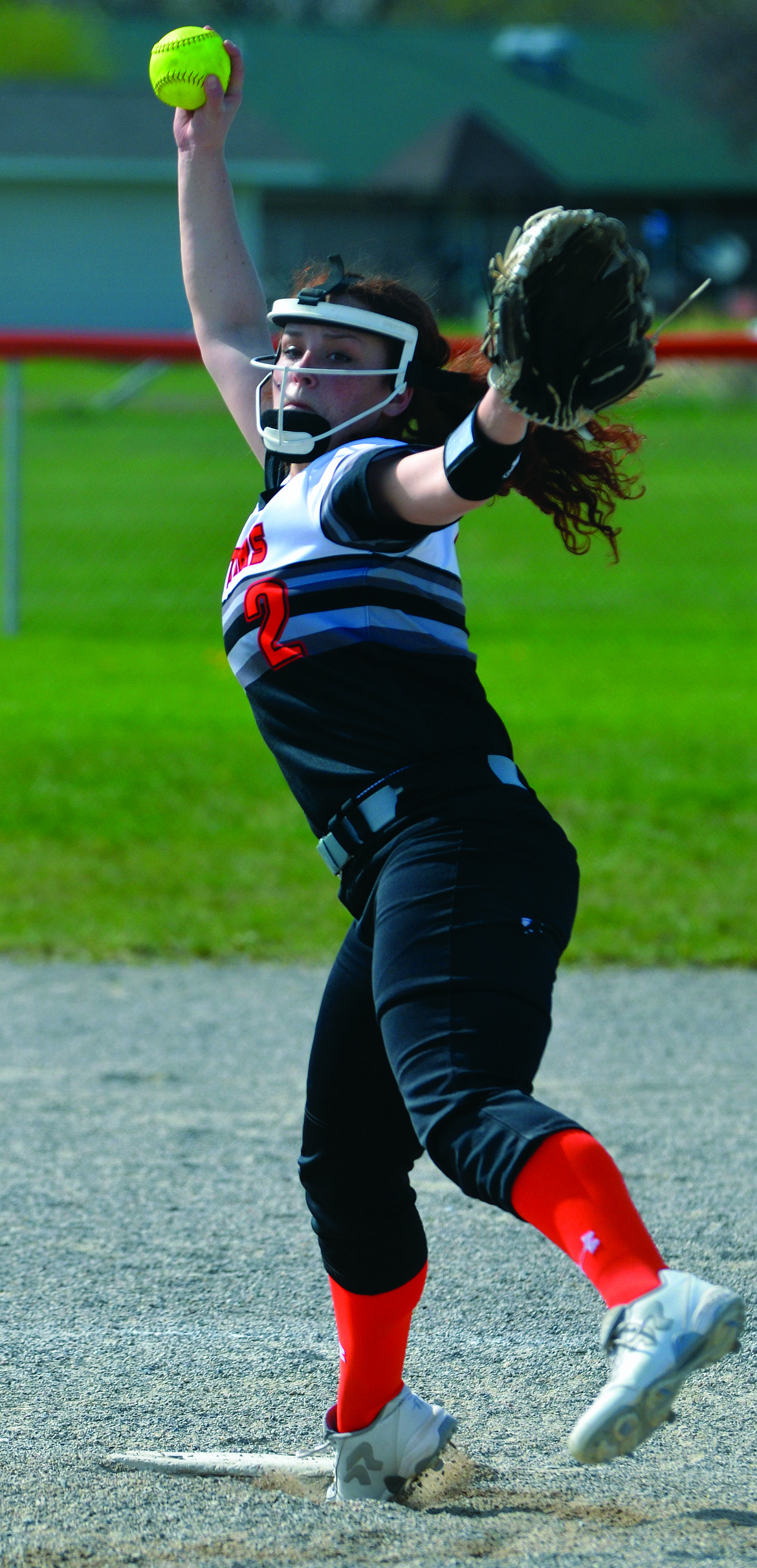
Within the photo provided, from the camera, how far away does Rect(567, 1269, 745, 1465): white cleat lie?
2021 mm

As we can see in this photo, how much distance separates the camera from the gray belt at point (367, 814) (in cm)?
253

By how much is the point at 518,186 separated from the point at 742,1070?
3944cm

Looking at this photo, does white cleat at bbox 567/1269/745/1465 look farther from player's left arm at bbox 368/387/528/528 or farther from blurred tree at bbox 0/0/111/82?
blurred tree at bbox 0/0/111/82

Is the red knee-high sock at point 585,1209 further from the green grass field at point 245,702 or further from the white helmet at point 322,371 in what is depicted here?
the green grass field at point 245,702

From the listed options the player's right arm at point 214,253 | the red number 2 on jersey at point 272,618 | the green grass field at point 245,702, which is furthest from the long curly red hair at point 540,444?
the green grass field at point 245,702

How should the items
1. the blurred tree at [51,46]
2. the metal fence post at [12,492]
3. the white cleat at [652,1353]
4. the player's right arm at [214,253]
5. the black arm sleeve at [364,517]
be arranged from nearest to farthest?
the white cleat at [652,1353] → the black arm sleeve at [364,517] → the player's right arm at [214,253] → the metal fence post at [12,492] → the blurred tree at [51,46]

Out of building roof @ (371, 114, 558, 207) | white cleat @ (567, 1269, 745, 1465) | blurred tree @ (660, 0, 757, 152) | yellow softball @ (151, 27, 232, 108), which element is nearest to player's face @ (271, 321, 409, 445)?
yellow softball @ (151, 27, 232, 108)

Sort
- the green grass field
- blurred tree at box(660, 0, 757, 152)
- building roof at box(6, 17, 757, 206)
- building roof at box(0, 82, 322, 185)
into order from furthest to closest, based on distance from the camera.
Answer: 1. blurred tree at box(660, 0, 757, 152)
2. building roof at box(6, 17, 757, 206)
3. building roof at box(0, 82, 322, 185)
4. the green grass field

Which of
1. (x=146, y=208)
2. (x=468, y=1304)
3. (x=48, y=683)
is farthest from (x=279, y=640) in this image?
(x=146, y=208)

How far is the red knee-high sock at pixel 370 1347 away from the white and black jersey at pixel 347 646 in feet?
2.81

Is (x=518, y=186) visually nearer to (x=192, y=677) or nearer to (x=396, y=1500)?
(x=192, y=677)

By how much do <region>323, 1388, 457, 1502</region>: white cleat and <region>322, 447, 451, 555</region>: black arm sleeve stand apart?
1.45m

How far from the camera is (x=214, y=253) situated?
3.19 metres

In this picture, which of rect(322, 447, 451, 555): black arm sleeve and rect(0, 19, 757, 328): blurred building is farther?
rect(0, 19, 757, 328): blurred building
